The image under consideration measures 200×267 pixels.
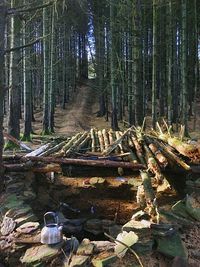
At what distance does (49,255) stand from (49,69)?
14.5m

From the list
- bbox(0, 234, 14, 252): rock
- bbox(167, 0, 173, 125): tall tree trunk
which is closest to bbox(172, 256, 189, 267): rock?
bbox(0, 234, 14, 252): rock

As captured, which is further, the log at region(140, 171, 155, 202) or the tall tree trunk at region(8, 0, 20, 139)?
the tall tree trunk at region(8, 0, 20, 139)

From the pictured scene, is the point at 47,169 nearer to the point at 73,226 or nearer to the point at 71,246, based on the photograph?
the point at 73,226

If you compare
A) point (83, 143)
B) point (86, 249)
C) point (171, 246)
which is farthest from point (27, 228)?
point (83, 143)

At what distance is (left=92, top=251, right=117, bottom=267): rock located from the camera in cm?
401

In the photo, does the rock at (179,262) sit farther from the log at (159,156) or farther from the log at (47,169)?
the log at (47,169)

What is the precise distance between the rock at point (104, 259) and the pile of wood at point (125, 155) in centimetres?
230

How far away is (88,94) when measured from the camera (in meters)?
36.1

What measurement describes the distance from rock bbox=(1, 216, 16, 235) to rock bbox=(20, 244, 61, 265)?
60 cm

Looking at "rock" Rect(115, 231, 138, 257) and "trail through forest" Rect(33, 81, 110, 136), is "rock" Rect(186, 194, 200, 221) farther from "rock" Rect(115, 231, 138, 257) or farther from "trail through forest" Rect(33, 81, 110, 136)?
"trail through forest" Rect(33, 81, 110, 136)

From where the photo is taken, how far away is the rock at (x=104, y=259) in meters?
4.01

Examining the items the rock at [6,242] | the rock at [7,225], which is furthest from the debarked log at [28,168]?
the rock at [6,242]

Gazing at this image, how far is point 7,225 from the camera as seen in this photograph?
16.5 feet

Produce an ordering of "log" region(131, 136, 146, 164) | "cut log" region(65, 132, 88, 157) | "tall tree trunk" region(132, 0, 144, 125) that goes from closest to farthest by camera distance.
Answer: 1. "log" region(131, 136, 146, 164)
2. "cut log" region(65, 132, 88, 157)
3. "tall tree trunk" region(132, 0, 144, 125)
